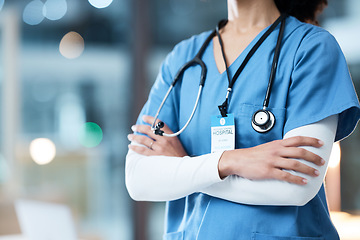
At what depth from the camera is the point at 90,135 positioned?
9.90ft

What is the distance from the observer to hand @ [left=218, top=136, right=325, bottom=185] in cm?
96

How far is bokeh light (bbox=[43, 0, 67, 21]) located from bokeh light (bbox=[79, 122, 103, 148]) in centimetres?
77

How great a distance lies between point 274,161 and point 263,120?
102 mm

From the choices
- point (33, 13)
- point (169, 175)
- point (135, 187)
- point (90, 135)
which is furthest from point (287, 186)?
point (33, 13)

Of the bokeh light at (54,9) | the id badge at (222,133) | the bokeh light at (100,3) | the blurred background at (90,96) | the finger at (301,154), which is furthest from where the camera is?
the bokeh light at (54,9)

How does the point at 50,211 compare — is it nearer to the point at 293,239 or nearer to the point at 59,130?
the point at 293,239

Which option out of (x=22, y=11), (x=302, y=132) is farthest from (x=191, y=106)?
(x=22, y=11)

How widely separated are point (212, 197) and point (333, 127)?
0.32 metres

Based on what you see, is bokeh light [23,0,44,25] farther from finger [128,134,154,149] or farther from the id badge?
the id badge

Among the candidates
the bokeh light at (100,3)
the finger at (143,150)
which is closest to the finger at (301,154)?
the finger at (143,150)

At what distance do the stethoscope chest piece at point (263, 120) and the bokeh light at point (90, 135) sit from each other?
205cm

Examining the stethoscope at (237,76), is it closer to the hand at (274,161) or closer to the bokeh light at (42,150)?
the hand at (274,161)

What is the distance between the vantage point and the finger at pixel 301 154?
96 centimetres

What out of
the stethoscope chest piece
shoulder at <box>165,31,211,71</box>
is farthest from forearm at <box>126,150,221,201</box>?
shoulder at <box>165,31,211,71</box>
